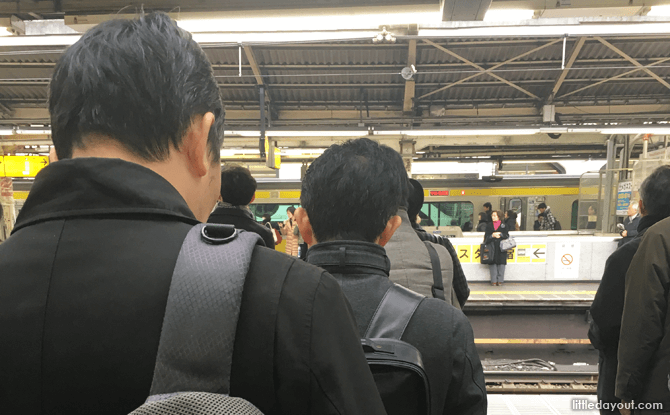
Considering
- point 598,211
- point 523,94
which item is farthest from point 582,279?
point 523,94

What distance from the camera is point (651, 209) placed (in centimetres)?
243

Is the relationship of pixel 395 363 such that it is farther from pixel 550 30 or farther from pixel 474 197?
pixel 474 197

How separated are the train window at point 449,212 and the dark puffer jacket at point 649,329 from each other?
32.1ft

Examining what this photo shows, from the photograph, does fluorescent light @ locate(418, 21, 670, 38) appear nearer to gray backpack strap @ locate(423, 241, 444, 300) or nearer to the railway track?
gray backpack strap @ locate(423, 241, 444, 300)

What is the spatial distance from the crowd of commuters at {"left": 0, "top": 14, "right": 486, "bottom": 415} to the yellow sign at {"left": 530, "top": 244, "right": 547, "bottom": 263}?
893 cm

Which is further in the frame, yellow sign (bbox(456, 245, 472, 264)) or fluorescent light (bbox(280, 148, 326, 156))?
fluorescent light (bbox(280, 148, 326, 156))

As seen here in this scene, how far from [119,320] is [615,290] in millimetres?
2724

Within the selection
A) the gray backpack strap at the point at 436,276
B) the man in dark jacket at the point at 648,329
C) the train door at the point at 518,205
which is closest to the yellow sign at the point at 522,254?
the train door at the point at 518,205

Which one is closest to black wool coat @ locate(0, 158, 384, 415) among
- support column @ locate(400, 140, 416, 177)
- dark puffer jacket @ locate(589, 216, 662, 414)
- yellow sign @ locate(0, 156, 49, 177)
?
dark puffer jacket @ locate(589, 216, 662, 414)

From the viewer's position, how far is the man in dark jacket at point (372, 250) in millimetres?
1009

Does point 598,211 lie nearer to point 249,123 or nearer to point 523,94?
point 523,94

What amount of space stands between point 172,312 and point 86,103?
1.12 ft

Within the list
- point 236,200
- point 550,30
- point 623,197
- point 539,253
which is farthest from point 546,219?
point 236,200

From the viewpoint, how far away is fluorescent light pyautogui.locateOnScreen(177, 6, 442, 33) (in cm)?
312
